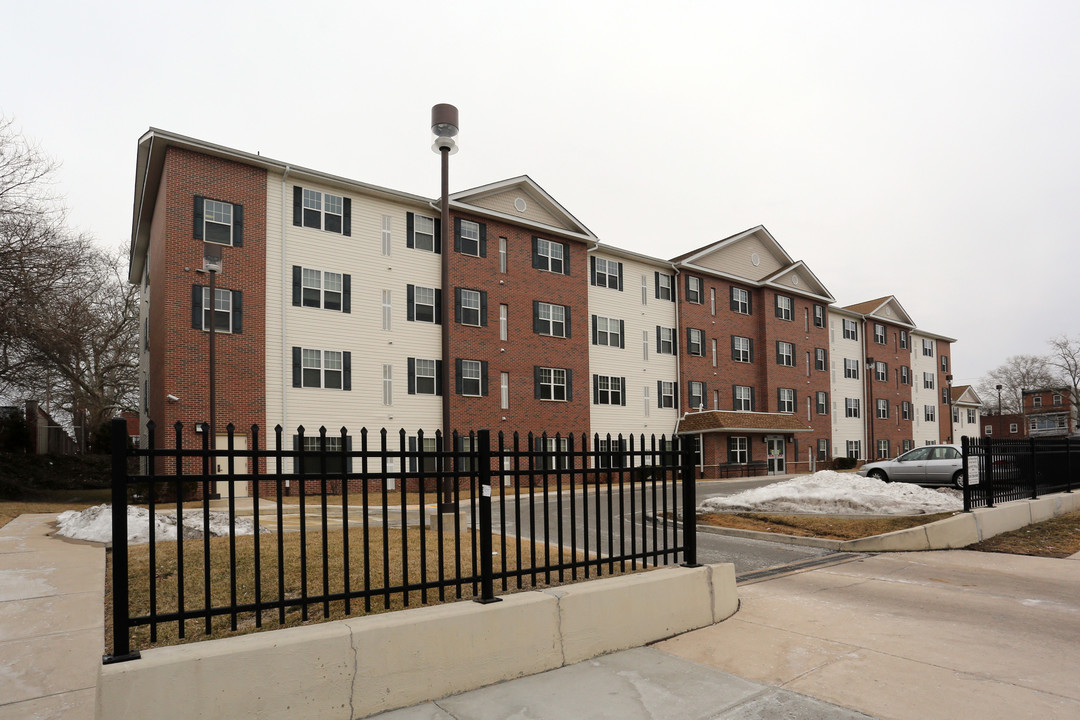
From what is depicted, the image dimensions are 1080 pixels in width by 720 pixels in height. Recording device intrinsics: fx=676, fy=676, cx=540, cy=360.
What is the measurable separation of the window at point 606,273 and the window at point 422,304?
9.95m

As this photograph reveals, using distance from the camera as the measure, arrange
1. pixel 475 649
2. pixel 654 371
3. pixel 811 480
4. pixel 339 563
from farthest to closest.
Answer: pixel 654 371
pixel 811 480
pixel 339 563
pixel 475 649

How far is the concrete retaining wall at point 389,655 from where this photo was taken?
381 centimetres

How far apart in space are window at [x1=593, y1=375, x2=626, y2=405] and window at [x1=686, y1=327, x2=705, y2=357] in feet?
19.6

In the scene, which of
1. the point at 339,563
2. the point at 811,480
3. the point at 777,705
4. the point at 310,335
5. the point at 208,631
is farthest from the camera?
the point at 310,335

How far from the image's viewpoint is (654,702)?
473 centimetres

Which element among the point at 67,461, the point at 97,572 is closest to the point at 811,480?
the point at 97,572

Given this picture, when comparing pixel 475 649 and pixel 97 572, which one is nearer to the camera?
pixel 475 649

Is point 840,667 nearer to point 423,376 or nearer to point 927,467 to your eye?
point 927,467

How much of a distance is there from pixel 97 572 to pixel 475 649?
642cm

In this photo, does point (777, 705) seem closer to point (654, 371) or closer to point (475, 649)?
point (475, 649)

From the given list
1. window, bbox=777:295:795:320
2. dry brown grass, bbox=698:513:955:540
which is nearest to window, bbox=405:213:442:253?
dry brown grass, bbox=698:513:955:540

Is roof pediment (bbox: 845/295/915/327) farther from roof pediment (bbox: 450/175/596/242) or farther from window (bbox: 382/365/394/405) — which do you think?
window (bbox: 382/365/394/405)

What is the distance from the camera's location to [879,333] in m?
55.2

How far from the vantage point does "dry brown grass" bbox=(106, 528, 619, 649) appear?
5.04 meters
